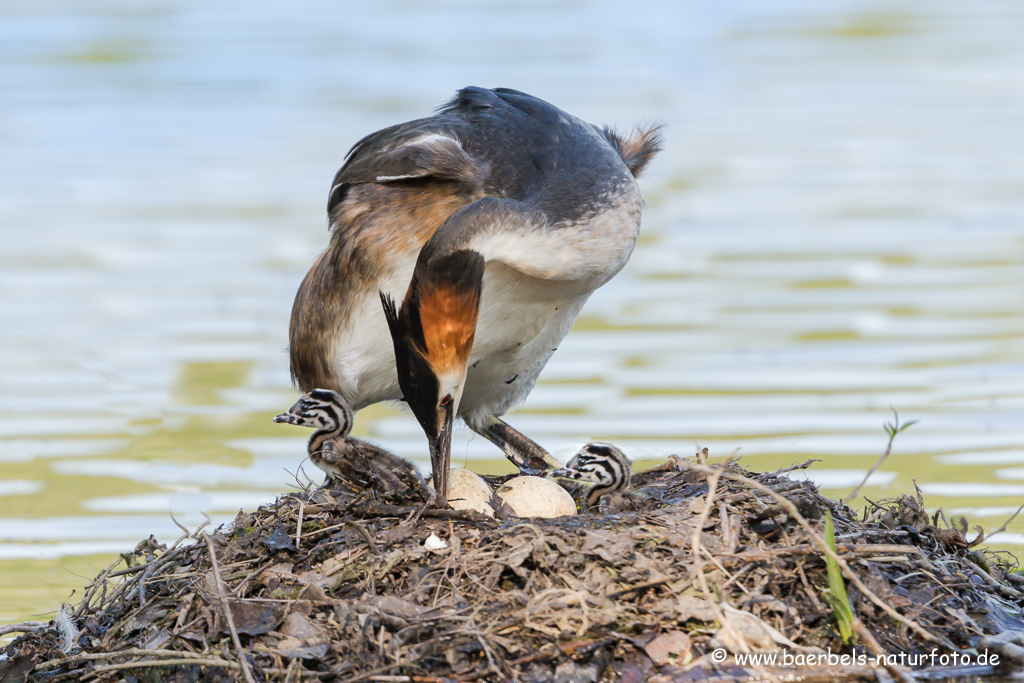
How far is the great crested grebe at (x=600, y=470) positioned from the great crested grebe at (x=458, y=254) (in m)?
0.66

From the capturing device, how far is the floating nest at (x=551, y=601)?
4.91 metres

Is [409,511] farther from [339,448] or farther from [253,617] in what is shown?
[339,448]

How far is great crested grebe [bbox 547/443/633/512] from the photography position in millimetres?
6066

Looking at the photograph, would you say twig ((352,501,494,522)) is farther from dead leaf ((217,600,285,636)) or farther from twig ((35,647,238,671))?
twig ((35,647,238,671))

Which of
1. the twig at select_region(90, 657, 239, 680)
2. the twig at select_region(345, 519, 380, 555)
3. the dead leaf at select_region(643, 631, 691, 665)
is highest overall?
the twig at select_region(345, 519, 380, 555)

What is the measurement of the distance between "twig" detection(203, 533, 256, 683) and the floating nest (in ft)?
0.04

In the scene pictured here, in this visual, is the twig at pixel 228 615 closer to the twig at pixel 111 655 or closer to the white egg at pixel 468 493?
the twig at pixel 111 655

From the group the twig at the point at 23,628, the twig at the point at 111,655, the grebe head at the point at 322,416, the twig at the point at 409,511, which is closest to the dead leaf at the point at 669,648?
the twig at the point at 409,511

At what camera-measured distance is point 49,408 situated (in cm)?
983

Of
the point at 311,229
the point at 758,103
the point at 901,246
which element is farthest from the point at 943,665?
the point at 758,103

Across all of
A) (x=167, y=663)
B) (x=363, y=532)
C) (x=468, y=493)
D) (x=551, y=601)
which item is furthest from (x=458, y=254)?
(x=167, y=663)

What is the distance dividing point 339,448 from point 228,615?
5.16ft

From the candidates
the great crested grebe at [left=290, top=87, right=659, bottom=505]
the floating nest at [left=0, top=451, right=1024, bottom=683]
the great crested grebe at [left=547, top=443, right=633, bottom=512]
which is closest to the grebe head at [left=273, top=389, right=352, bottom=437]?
the great crested grebe at [left=290, top=87, right=659, bottom=505]

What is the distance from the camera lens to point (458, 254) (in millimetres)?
6016
